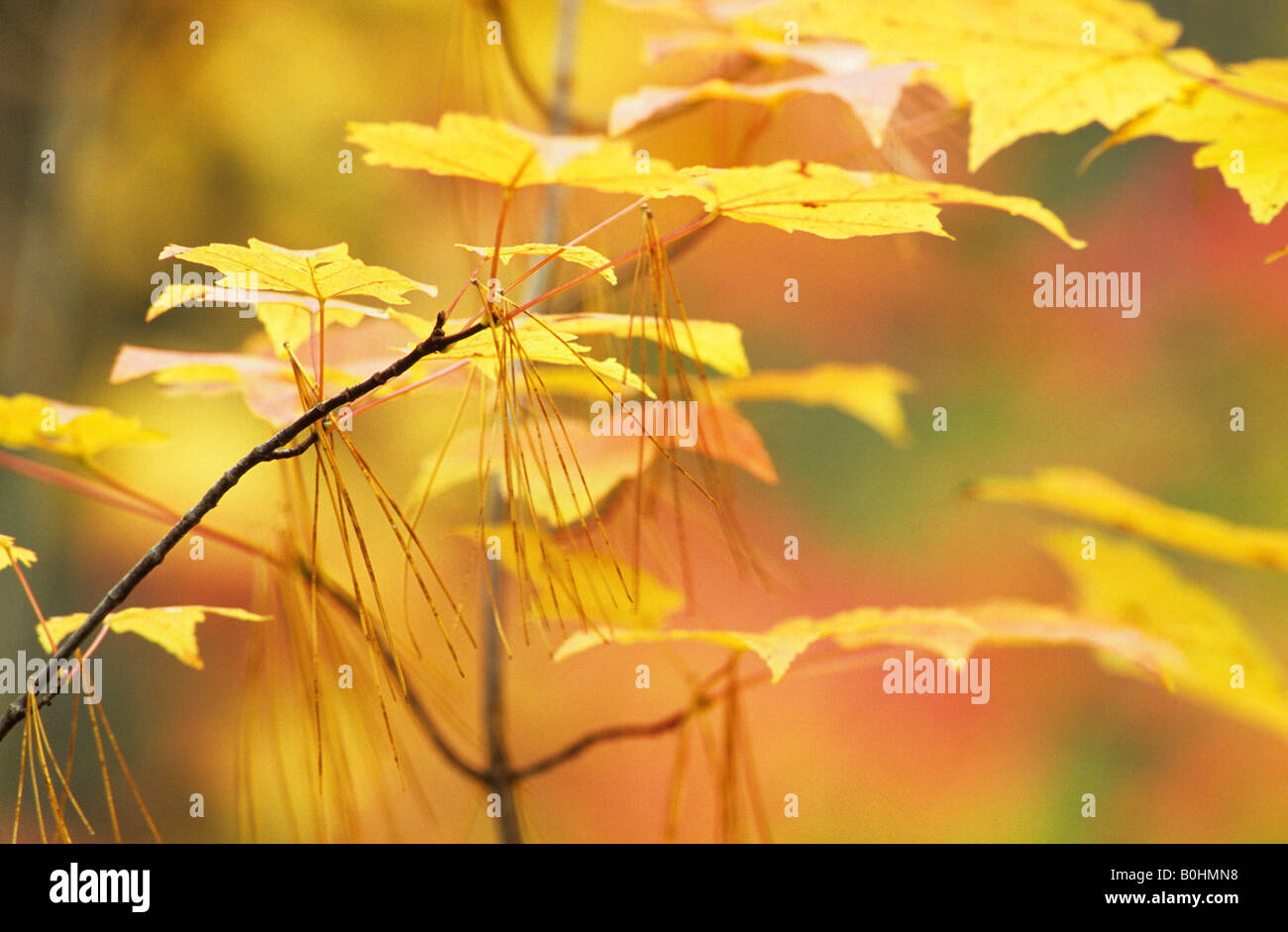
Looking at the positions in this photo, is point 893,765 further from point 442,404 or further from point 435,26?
point 435,26

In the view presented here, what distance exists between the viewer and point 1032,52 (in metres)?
0.36

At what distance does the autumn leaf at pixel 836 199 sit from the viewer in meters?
0.27

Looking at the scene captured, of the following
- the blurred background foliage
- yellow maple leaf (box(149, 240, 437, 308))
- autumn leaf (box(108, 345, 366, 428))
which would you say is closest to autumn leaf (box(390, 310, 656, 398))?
yellow maple leaf (box(149, 240, 437, 308))

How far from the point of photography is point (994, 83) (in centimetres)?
35

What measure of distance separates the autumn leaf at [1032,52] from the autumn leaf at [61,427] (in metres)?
0.35

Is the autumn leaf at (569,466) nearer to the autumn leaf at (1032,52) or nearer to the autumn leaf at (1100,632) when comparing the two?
the autumn leaf at (1100,632)

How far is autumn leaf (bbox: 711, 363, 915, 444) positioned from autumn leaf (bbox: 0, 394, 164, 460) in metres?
0.31

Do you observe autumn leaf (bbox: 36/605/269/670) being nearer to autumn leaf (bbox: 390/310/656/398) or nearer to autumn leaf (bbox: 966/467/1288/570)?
autumn leaf (bbox: 390/310/656/398)

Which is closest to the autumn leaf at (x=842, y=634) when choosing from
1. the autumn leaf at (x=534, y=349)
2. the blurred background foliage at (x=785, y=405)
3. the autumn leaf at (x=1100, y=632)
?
the autumn leaf at (x=1100, y=632)

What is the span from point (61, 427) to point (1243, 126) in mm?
505

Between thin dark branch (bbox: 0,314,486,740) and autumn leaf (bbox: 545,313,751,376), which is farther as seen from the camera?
autumn leaf (bbox: 545,313,751,376)

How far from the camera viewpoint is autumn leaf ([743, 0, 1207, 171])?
1.13 ft

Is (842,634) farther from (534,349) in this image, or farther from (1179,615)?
(1179,615)
